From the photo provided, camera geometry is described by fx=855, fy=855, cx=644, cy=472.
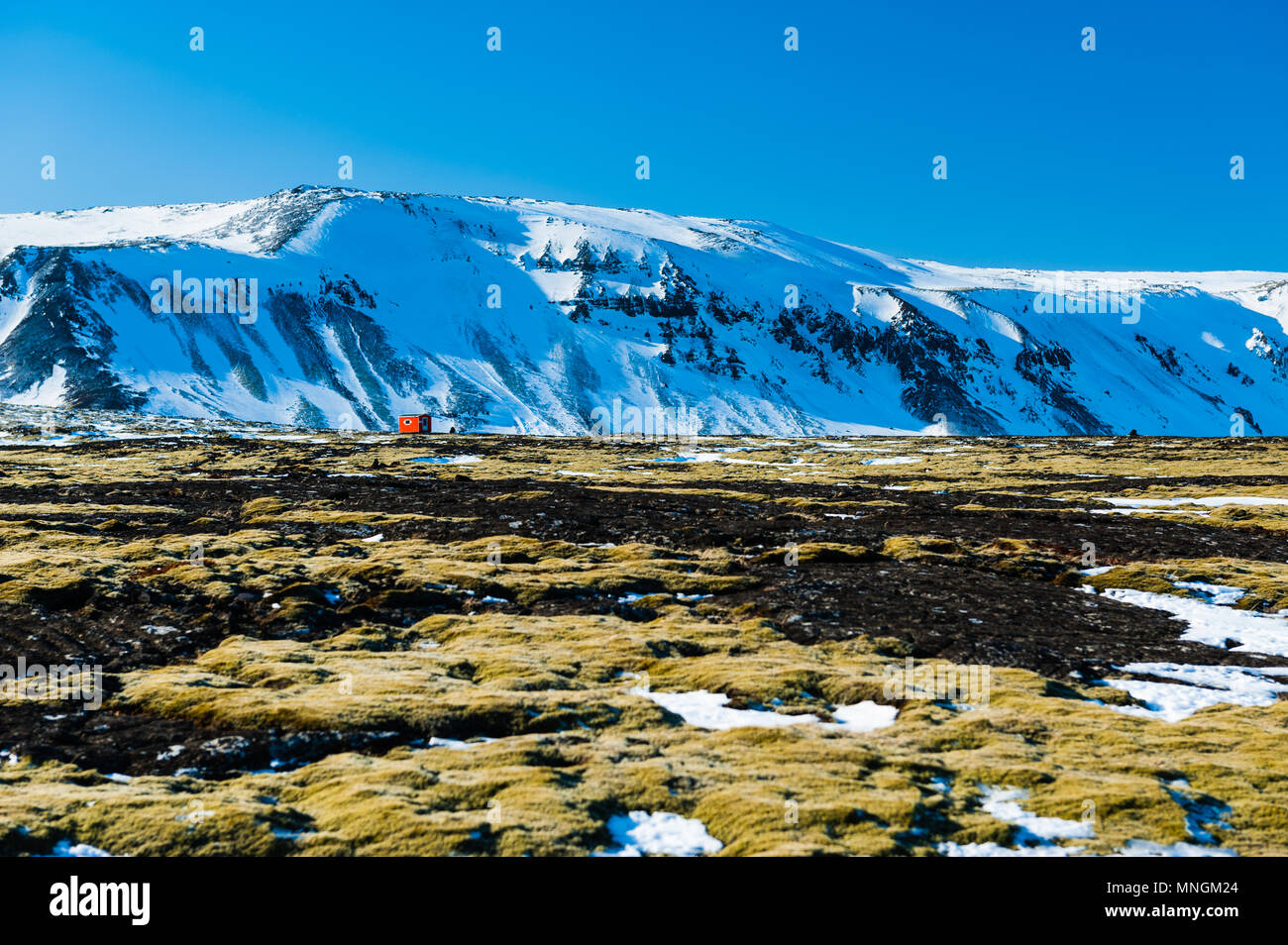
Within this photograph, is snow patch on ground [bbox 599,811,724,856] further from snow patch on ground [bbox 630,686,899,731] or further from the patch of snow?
the patch of snow

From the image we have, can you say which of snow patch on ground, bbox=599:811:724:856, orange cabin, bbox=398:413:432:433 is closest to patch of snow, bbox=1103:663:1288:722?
snow patch on ground, bbox=599:811:724:856

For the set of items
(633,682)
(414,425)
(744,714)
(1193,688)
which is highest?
(414,425)

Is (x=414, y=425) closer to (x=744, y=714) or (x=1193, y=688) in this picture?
(x=744, y=714)

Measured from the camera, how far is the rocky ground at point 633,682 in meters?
12.5

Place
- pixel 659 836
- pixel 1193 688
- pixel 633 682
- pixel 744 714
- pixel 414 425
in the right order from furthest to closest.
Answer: pixel 414 425, pixel 633 682, pixel 1193 688, pixel 744 714, pixel 659 836

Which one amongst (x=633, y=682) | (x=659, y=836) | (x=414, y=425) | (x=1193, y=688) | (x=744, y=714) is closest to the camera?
(x=659, y=836)

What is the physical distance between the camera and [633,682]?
2014 centimetres

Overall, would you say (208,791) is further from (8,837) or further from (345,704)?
(345,704)

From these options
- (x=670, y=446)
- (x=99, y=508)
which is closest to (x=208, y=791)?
(x=99, y=508)

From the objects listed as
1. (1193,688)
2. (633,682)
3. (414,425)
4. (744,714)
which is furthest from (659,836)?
(414,425)

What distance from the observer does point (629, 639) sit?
23.2m

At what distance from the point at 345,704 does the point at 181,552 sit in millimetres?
21341

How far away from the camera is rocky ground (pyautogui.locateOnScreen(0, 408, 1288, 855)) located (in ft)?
41.1
